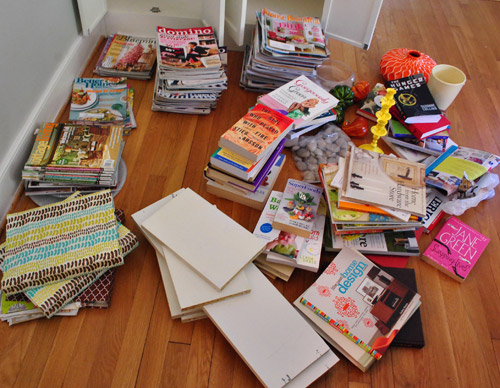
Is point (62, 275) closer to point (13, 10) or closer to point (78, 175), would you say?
point (78, 175)

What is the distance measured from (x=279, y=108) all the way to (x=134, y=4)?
114 centimetres

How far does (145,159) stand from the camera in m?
1.84

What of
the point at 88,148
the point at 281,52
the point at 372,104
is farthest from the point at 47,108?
the point at 372,104

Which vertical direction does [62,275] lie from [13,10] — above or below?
below

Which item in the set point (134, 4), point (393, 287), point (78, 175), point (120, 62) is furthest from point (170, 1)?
point (393, 287)

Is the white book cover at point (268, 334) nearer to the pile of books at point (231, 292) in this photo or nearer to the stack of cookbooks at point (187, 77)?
the pile of books at point (231, 292)

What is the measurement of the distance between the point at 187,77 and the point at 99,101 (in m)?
0.40

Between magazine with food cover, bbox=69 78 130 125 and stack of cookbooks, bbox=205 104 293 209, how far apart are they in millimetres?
571

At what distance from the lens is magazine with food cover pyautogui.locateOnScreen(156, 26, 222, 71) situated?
6.47 feet

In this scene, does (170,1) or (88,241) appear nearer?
(88,241)

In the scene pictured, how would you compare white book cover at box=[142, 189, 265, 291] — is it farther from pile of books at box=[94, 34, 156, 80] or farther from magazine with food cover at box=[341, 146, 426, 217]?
pile of books at box=[94, 34, 156, 80]

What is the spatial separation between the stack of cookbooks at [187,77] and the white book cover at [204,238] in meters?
0.61

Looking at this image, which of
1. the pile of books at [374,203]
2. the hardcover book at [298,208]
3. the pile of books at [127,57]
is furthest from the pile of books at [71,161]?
the pile of books at [374,203]

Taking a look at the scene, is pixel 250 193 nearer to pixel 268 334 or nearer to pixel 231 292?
pixel 231 292
